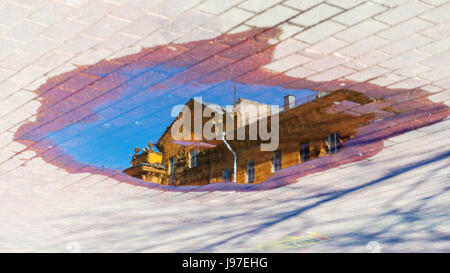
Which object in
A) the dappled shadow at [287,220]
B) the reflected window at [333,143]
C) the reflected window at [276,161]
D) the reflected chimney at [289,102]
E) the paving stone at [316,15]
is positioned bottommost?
the dappled shadow at [287,220]

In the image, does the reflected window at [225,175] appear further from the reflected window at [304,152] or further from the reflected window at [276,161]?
the reflected window at [304,152]

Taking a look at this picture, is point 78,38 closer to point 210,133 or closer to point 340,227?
point 210,133

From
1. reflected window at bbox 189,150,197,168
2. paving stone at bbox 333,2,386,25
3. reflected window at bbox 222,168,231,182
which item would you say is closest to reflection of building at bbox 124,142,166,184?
reflected window at bbox 189,150,197,168

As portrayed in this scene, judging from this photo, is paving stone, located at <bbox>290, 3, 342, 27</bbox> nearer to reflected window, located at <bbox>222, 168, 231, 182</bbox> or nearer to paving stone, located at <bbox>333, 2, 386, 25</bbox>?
paving stone, located at <bbox>333, 2, 386, 25</bbox>

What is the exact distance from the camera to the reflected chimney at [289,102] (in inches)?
166

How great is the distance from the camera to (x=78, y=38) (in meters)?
3.51

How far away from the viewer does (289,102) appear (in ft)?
14.1

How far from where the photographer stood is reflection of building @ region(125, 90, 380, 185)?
4.39 metres

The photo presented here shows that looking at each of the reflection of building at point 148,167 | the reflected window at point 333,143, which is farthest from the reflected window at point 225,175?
the reflected window at point 333,143

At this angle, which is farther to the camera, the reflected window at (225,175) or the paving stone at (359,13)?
the reflected window at (225,175)

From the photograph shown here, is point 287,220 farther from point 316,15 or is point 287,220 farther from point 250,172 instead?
point 316,15

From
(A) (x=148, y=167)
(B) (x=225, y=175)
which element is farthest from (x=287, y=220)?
(A) (x=148, y=167)

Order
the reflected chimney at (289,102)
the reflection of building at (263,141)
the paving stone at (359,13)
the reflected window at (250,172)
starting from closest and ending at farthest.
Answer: the paving stone at (359,13), the reflected chimney at (289,102), the reflection of building at (263,141), the reflected window at (250,172)
